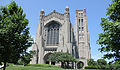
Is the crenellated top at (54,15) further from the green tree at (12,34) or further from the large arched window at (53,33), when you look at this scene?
the green tree at (12,34)

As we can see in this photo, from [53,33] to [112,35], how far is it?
1612 inches

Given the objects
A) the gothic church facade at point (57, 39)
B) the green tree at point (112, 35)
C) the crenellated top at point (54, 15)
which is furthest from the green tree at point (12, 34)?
the crenellated top at point (54, 15)

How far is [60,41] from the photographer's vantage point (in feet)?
147

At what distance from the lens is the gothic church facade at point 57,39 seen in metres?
43.7

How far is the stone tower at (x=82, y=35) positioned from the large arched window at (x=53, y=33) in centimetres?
1271

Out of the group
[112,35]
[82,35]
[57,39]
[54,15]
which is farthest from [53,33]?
[112,35]

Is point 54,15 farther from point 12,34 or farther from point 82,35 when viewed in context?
point 12,34

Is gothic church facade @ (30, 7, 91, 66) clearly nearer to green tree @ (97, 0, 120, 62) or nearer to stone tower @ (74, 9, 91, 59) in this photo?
stone tower @ (74, 9, 91, 59)

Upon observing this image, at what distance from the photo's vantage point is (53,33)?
1918 inches

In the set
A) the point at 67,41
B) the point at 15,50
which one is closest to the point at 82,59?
the point at 67,41

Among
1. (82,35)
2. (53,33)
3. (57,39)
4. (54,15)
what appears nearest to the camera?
(57,39)

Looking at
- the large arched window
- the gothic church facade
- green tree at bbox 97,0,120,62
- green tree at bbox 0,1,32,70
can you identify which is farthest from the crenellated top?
green tree at bbox 97,0,120,62

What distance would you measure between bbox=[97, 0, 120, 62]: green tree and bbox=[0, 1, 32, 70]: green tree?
7.22m

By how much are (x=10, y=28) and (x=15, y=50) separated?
2.11 meters
